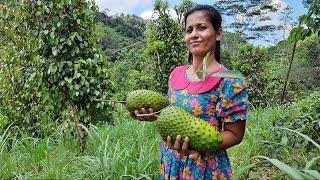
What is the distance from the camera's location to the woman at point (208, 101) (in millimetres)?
1744

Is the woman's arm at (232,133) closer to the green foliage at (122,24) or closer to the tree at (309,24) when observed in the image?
the tree at (309,24)

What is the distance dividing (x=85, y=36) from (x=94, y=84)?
538 mm

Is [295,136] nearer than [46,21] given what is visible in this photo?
Yes

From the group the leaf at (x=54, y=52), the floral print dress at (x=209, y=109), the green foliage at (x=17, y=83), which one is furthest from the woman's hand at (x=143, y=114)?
the green foliage at (x=17, y=83)

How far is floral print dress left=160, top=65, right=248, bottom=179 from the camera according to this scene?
1.74 metres

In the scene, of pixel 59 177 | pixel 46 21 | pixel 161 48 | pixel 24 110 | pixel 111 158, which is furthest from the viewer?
pixel 161 48

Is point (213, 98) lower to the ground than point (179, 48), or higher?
lower

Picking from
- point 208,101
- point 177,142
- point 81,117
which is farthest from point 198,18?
point 81,117

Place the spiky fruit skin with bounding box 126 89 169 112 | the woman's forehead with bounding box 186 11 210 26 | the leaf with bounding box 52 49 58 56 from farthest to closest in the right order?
the leaf with bounding box 52 49 58 56 → the spiky fruit skin with bounding box 126 89 169 112 → the woman's forehead with bounding box 186 11 210 26

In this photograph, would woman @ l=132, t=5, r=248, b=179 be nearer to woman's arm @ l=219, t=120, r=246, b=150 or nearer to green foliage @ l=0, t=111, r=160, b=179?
woman's arm @ l=219, t=120, r=246, b=150

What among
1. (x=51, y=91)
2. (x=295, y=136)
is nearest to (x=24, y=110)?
(x=51, y=91)

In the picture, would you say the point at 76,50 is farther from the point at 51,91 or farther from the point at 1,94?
the point at 1,94

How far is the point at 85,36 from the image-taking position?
450 cm

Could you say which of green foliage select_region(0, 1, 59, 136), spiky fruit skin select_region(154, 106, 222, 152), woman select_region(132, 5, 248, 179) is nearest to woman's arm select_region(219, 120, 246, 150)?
woman select_region(132, 5, 248, 179)
